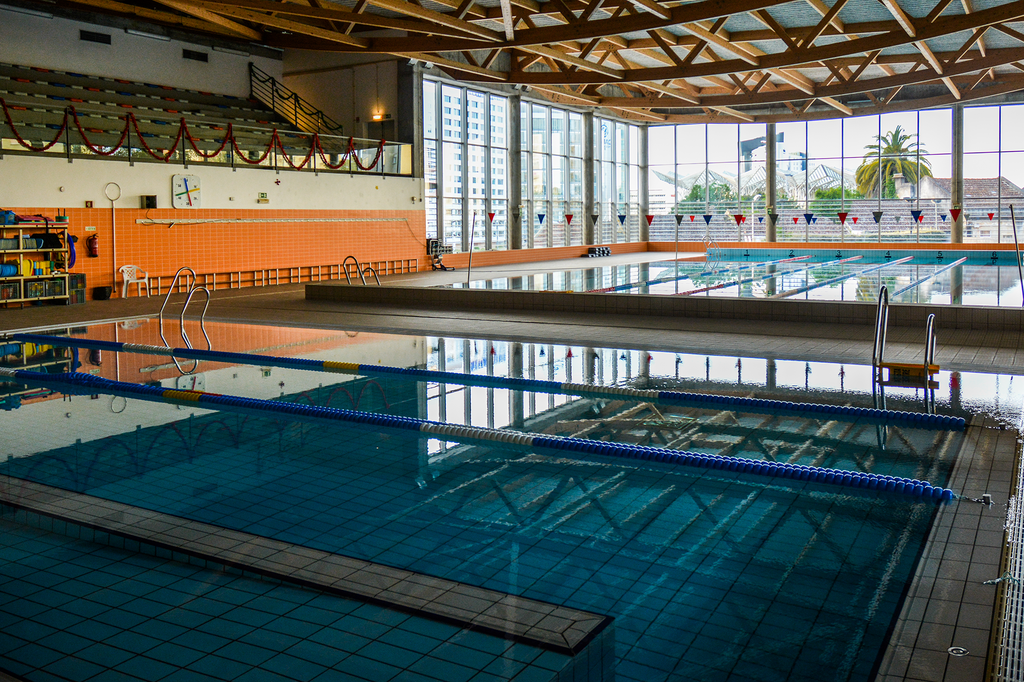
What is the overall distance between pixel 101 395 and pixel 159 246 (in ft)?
27.5

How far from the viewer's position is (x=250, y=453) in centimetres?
466

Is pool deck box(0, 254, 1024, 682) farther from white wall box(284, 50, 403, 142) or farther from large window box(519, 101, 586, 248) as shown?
large window box(519, 101, 586, 248)

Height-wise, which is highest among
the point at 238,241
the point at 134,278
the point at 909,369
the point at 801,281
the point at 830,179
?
the point at 830,179

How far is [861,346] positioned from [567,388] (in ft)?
10.7

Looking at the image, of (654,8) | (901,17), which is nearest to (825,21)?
(901,17)

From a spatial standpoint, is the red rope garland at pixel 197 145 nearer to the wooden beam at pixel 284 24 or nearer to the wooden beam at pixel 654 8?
the wooden beam at pixel 284 24

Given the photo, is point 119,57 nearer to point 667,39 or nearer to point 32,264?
point 32,264

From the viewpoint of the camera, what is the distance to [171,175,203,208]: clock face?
13.9 metres

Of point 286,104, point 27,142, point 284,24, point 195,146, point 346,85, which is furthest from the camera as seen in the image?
point 346,85

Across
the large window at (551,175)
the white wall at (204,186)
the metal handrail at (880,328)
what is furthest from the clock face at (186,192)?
the metal handrail at (880,328)

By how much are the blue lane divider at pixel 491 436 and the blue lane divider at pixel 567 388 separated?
122 cm

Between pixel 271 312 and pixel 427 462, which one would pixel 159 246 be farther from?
pixel 427 462

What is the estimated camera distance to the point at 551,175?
79.9 feet

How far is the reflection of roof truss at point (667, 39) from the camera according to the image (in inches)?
508
